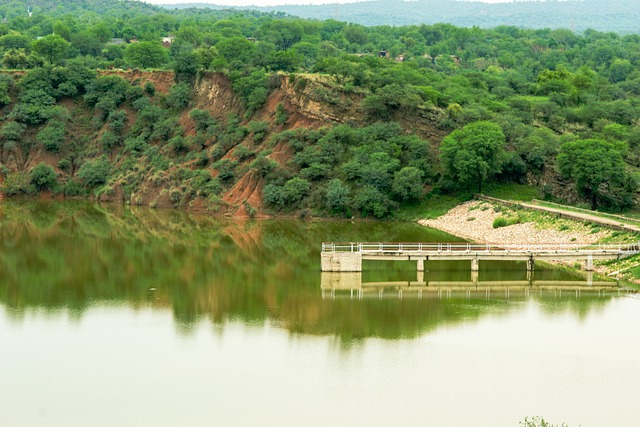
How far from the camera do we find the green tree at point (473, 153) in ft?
261

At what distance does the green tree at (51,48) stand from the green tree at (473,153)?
47.7 m

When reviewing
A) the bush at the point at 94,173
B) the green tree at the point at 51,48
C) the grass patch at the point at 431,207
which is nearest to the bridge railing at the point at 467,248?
the grass patch at the point at 431,207

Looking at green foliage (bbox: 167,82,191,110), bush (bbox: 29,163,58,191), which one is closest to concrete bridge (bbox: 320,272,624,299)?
bush (bbox: 29,163,58,191)

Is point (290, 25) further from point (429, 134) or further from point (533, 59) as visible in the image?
point (429, 134)

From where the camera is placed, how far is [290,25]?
456 feet

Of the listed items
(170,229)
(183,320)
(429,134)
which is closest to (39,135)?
(170,229)

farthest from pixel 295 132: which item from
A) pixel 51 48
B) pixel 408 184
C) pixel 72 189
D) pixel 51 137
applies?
pixel 51 48

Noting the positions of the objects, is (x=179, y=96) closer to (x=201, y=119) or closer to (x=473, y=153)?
(x=201, y=119)

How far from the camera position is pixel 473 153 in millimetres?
79562

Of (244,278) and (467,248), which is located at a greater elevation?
(467,248)

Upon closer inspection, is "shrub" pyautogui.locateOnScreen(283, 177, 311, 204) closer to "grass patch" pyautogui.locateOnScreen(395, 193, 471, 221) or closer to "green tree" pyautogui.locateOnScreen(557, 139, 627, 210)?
"grass patch" pyautogui.locateOnScreen(395, 193, 471, 221)

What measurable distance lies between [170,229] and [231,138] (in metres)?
17.4

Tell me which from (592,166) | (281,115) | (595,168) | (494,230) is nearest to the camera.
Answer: (494,230)

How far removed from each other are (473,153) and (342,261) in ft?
81.4
